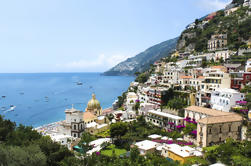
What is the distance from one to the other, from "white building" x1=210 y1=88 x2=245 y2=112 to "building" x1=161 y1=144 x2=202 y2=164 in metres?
12.2

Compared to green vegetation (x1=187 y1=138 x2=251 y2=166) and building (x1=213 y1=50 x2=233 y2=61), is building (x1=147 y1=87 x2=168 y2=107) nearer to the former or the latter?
building (x1=213 y1=50 x2=233 y2=61)

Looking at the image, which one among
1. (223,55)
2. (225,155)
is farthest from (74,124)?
(223,55)

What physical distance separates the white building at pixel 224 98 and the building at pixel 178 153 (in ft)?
40.0

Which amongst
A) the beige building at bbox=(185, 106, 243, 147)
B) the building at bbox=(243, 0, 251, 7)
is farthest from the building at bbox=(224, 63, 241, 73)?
the building at bbox=(243, 0, 251, 7)

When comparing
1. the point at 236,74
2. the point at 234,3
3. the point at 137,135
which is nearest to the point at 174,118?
the point at 137,135

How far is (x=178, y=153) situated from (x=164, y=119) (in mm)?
13081

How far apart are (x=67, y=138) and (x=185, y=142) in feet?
61.3

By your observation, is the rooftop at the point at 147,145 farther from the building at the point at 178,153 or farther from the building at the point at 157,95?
the building at the point at 157,95

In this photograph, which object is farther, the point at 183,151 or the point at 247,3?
the point at 247,3

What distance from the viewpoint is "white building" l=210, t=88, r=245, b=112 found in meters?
31.8

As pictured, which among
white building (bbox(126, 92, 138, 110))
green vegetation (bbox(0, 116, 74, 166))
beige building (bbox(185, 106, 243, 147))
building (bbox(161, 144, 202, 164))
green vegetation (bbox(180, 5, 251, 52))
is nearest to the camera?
green vegetation (bbox(0, 116, 74, 166))

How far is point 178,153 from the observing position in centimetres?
2269

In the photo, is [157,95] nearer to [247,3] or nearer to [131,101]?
[131,101]

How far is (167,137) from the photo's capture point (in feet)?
100.0
